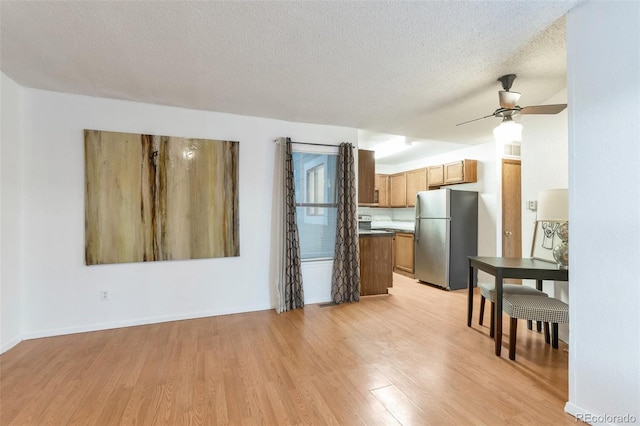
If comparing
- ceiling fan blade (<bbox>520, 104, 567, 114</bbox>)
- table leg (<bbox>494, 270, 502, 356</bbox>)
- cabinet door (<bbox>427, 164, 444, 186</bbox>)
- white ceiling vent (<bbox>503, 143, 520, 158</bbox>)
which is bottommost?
table leg (<bbox>494, 270, 502, 356</bbox>)

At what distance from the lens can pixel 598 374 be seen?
154cm

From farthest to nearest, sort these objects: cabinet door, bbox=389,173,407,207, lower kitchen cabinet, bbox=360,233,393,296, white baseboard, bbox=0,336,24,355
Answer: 1. cabinet door, bbox=389,173,407,207
2. lower kitchen cabinet, bbox=360,233,393,296
3. white baseboard, bbox=0,336,24,355

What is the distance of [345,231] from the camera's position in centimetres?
376

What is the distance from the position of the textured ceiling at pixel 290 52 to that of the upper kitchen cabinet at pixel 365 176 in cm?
104

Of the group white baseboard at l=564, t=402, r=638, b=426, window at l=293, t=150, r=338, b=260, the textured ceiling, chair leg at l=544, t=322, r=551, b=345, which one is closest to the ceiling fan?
the textured ceiling

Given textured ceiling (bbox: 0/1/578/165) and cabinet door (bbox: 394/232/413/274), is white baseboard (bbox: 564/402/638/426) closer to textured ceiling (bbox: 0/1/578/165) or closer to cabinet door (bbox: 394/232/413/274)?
textured ceiling (bbox: 0/1/578/165)

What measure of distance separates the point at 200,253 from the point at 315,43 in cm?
242

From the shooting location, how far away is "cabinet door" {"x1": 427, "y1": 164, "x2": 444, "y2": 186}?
514cm

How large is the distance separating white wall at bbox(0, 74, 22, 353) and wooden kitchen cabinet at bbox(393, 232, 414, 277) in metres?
5.11

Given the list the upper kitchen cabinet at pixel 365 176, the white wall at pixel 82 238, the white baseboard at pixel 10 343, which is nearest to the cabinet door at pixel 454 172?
the upper kitchen cabinet at pixel 365 176

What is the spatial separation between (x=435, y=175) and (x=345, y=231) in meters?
2.51

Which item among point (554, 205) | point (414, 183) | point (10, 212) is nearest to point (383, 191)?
point (414, 183)

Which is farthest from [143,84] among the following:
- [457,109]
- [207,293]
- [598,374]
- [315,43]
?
[598,374]

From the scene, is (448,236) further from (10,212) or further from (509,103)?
(10,212)
